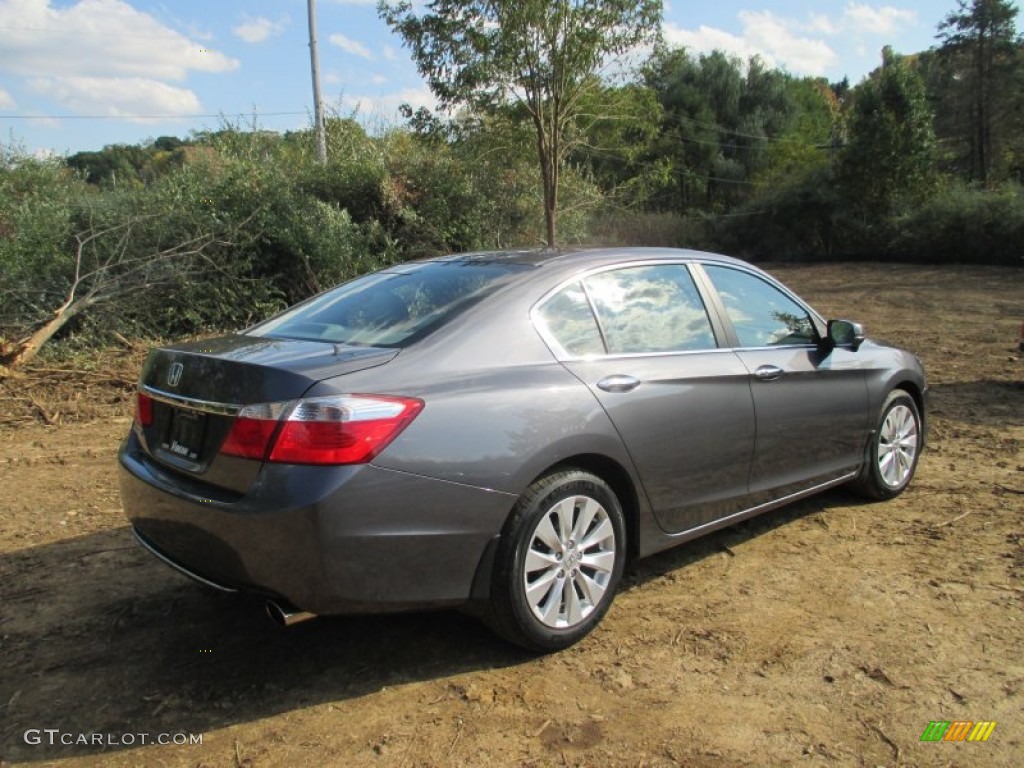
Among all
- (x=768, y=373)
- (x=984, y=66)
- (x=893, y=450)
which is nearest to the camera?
(x=768, y=373)

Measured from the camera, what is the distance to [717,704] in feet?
9.14

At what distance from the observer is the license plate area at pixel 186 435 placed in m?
2.88

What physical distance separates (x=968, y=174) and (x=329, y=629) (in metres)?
45.3

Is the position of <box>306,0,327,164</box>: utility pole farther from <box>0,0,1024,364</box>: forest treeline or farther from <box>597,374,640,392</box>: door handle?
<box>597,374,640,392</box>: door handle

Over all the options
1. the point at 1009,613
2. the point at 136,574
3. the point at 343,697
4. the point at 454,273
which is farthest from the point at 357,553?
the point at 1009,613

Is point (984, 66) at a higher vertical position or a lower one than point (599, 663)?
higher

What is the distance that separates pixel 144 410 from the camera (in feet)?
10.7

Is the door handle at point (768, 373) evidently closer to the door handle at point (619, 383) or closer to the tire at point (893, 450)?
the door handle at point (619, 383)

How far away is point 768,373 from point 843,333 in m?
0.80

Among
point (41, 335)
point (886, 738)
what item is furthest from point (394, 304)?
point (41, 335)

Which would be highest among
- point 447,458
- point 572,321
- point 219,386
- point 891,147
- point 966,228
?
point 891,147

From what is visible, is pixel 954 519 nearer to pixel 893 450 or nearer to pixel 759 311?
pixel 893 450

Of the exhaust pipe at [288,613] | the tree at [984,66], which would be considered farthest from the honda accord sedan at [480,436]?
the tree at [984,66]

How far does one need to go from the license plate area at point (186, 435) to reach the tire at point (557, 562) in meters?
1.15
